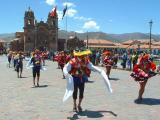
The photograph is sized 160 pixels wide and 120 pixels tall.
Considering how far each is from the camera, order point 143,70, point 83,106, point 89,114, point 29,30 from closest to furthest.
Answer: point 89,114 → point 83,106 → point 143,70 → point 29,30

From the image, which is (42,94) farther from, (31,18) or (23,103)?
(31,18)

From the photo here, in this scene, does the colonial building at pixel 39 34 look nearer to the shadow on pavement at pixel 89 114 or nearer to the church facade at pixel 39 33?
the church facade at pixel 39 33

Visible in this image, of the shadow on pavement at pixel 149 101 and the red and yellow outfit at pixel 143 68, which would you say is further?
the red and yellow outfit at pixel 143 68

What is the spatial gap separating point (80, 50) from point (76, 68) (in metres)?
0.52

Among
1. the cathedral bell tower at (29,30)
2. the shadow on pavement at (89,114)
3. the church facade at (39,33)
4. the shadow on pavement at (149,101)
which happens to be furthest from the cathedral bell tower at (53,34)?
the shadow on pavement at (89,114)

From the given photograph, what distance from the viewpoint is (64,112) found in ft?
37.2

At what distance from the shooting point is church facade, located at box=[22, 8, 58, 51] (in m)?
129

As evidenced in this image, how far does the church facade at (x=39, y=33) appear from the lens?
5089 inches

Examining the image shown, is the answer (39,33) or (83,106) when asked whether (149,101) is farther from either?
(39,33)

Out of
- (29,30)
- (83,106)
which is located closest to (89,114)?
(83,106)

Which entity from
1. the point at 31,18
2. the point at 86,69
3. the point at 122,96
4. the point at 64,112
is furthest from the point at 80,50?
the point at 31,18

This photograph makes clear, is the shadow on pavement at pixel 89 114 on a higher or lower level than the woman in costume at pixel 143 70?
lower

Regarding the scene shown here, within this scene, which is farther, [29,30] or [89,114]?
[29,30]

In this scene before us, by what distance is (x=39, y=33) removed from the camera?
133 metres
